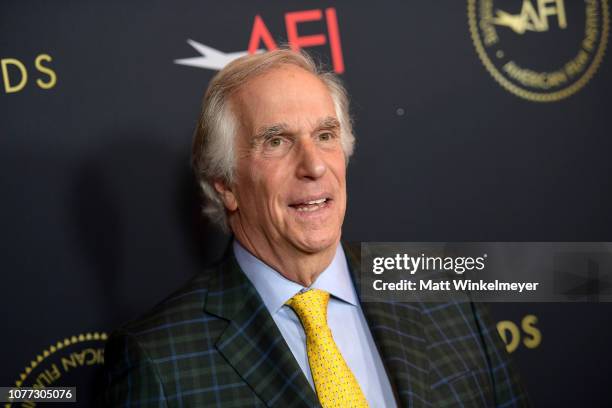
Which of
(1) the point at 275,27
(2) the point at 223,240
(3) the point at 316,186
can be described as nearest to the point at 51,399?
(2) the point at 223,240

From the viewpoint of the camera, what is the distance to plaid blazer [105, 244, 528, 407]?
58.7 inches

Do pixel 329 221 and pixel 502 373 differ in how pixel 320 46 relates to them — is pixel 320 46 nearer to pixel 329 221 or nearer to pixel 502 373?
pixel 329 221

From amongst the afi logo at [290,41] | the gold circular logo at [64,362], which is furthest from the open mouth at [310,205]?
the gold circular logo at [64,362]

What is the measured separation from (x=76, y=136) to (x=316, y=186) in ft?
2.37

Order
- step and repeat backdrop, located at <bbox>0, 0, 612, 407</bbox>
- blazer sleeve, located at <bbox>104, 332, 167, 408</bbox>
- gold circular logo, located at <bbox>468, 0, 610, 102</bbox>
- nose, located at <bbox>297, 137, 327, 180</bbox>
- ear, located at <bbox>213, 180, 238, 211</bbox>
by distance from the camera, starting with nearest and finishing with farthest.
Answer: blazer sleeve, located at <bbox>104, 332, 167, 408</bbox> → nose, located at <bbox>297, 137, 327, 180</bbox> → ear, located at <bbox>213, 180, 238, 211</bbox> → step and repeat backdrop, located at <bbox>0, 0, 612, 407</bbox> → gold circular logo, located at <bbox>468, 0, 610, 102</bbox>

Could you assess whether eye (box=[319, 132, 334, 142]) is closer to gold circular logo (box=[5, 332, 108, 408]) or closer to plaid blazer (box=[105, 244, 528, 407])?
plaid blazer (box=[105, 244, 528, 407])

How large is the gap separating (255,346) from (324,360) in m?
0.14

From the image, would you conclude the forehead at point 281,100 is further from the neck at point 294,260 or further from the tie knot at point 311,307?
the tie knot at point 311,307

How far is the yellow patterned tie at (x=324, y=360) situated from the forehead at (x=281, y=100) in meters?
0.38

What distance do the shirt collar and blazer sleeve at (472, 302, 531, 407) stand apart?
33 cm

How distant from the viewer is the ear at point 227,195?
1708 mm

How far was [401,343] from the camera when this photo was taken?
65.3 inches

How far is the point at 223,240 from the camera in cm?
210

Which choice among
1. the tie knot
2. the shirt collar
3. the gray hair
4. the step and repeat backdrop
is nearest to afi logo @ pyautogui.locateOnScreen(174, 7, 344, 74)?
the step and repeat backdrop
